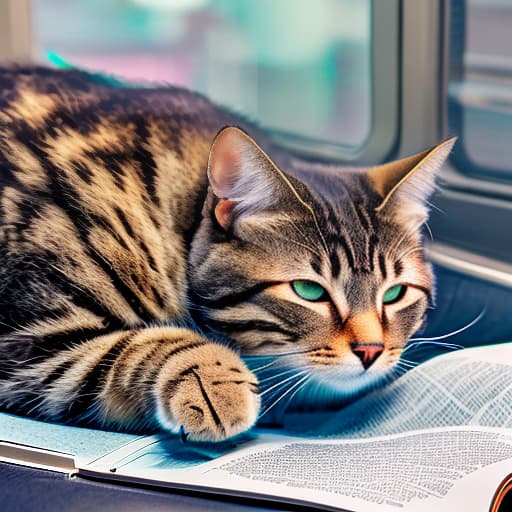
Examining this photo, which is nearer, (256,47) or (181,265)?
(181,265)

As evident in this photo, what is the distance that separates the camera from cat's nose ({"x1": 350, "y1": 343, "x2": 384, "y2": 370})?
0.72 m

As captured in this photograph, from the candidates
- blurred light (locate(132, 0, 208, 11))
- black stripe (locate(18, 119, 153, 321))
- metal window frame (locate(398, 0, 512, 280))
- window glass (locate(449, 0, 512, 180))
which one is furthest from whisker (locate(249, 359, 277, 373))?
blurred light (locate(132, 0, 208, 11))

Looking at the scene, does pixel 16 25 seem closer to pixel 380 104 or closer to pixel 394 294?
pixel 380 104

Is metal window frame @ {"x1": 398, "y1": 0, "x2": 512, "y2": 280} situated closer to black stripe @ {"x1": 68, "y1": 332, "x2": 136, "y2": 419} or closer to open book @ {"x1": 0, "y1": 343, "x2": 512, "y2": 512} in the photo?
open book @ {"x1": 0, "y1": 343, "x2": 512, "y2": 512}

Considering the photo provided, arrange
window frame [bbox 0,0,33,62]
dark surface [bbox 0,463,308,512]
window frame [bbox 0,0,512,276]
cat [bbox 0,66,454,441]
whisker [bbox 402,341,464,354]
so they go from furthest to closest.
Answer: window frame [bbox 0,0,33,62] < window frame [bbox 0,0,512,276] < whisker [bbox 402,341,464,354] < cat [bbox 0,66,454,441] < dark surface [bbox 0,463,308,512]

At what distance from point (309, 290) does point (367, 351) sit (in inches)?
3.2

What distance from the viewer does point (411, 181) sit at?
2.47 feet

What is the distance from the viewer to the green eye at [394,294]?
2.46 ft

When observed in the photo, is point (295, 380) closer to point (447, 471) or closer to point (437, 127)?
point (447, 471)

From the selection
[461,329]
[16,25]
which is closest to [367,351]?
[461,329]

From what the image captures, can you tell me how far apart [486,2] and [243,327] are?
1.73 ft

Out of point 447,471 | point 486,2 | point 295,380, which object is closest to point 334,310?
point 295,380

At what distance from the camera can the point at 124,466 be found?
0.62m

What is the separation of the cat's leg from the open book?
0.02 meters
